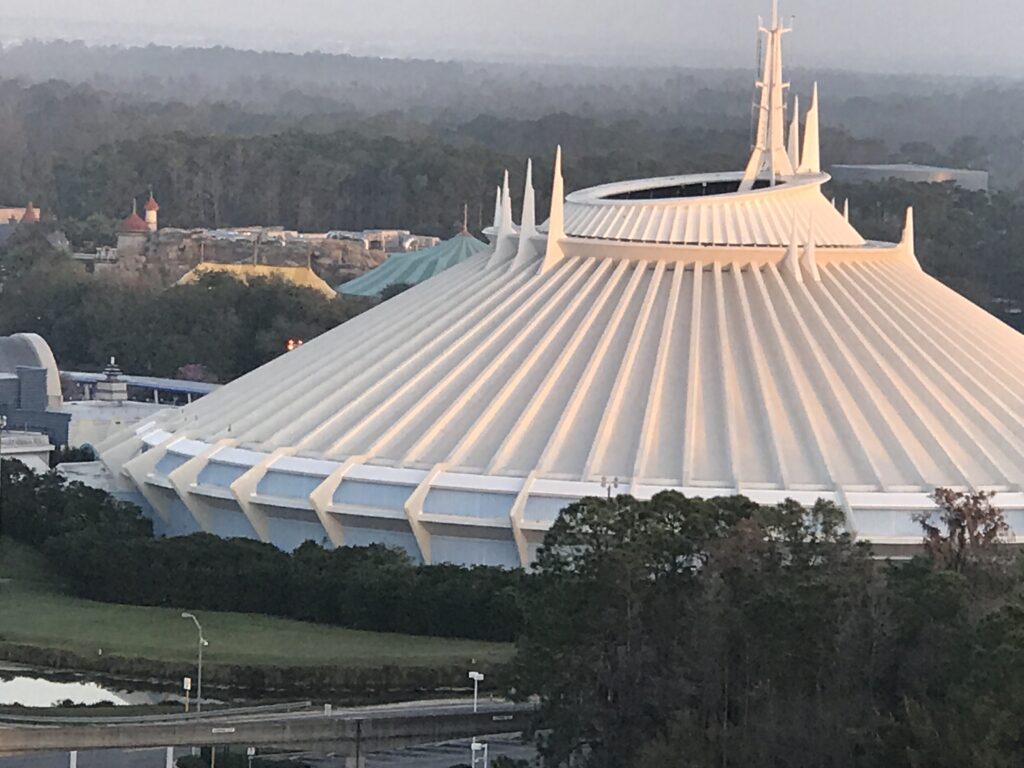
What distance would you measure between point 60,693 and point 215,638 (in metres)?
3.20

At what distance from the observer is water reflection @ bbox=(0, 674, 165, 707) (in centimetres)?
3244

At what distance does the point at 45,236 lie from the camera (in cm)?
10688

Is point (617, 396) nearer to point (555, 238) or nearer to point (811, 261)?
point (811, 261)

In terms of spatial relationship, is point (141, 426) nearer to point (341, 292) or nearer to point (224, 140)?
point (341, 292)

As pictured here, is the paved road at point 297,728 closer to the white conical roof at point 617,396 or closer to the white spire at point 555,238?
the white conical roof at point 617,396

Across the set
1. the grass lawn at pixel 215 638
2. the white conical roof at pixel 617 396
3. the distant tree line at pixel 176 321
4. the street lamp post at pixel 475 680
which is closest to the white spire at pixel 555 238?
the white conical roof at pixel 617 396

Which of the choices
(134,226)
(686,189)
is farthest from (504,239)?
(134,226)

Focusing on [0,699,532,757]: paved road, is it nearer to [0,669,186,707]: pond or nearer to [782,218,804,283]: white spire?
[0,669,186,707]: pond

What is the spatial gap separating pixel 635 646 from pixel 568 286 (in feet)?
50.2

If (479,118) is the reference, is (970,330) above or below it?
below

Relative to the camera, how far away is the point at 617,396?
40219 mm

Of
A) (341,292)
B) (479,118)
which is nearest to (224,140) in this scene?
(479,118)

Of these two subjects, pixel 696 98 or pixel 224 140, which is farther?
pixel 224 140

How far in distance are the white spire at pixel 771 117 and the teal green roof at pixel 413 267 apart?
34528 millimetres
